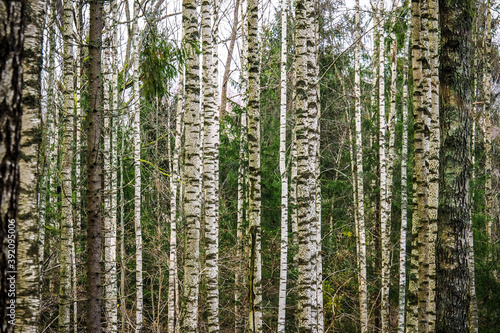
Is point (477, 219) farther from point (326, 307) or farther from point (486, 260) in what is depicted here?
point (326, 307)

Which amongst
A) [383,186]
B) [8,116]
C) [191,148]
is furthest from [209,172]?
[383,186]

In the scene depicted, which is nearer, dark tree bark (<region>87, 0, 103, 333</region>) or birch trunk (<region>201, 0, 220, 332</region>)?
dark tree bark (<region>87, 0, 103, 333</region>)

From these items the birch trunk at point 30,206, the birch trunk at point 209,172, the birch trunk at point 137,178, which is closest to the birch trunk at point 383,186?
the birch trunk at point 137,178

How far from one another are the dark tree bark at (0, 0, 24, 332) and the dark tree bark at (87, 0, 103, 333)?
2648 mm

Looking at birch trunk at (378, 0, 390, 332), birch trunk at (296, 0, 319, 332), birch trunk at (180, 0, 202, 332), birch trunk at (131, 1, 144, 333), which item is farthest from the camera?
birch trunk at (378, 0, 390, 332)

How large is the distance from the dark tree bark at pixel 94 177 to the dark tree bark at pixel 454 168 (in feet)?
13.4

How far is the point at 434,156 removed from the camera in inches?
278

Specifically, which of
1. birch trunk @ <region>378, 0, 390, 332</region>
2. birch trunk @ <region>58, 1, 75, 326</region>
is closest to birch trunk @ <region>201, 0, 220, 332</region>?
birch trunk @ <region>58, 1, 75, 326</region>

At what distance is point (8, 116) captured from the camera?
198 cm

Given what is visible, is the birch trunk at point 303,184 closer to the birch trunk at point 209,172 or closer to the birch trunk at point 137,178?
the birch trunk at point 209,172

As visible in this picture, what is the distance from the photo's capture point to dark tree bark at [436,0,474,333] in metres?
5.63

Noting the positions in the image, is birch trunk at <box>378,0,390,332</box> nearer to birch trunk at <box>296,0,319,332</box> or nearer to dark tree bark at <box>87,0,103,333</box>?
birch trunk at <box>296,0,319,332</box>

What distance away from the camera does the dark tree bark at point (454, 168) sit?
5.63 meters

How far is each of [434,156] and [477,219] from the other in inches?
269
